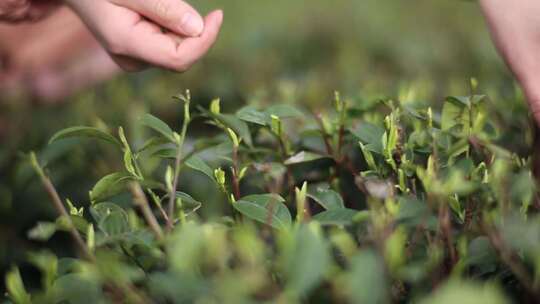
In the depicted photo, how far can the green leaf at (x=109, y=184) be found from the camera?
110 centimetres

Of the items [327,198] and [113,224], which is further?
[327,198]

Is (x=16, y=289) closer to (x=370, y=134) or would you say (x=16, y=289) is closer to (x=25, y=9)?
(x=370, y=134)

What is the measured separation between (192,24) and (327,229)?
0.41 metres

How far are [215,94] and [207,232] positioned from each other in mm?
1636

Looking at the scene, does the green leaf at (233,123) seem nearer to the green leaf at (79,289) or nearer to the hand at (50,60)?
the green leaf at (79,289)

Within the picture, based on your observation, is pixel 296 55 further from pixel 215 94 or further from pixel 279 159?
pixel 279 159

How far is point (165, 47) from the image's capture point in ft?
4.27

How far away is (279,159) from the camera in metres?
1.36

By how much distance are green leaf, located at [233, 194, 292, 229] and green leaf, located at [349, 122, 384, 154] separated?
7.4 inches

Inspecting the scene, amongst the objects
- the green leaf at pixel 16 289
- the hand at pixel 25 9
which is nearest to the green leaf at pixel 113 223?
the green leaf at pixel 16 289

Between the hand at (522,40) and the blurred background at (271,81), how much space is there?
0.23 metres

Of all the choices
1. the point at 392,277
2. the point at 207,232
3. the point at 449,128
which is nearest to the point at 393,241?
the point at 392,277

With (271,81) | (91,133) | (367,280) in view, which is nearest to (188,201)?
(91,133)

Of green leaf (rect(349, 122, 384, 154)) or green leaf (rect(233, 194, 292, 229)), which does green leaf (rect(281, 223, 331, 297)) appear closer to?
green leaf (rect(233, 194, 292, 229))
